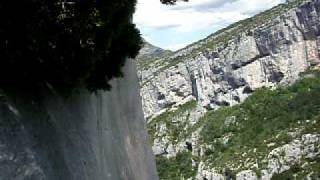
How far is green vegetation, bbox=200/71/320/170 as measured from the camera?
448 ft

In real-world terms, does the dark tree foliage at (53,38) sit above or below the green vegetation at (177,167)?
above

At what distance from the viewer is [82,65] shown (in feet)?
18.6

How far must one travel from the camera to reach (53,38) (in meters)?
5.20

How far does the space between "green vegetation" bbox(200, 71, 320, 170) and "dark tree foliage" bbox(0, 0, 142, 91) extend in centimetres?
12241

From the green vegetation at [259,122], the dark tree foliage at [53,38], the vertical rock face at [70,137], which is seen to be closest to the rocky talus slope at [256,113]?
the green vegetation at [259,122]

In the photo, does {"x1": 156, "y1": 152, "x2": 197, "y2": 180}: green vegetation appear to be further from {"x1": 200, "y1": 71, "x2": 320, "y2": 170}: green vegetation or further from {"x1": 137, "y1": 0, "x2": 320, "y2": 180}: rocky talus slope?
{"x1": 200, "y1": 71, "x2": 320, "y2": 170}: green vegetation

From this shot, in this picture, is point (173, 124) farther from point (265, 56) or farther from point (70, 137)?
point (70, 137)

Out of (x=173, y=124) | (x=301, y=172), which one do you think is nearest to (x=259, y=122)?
(x=173, y=124)

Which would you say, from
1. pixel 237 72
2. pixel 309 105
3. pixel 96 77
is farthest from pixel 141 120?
pixel 237 72

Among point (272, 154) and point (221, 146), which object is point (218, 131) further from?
point (272, 154)

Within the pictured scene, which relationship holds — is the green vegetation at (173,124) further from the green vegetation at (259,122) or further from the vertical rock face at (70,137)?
the vertical rock face at (70,137)

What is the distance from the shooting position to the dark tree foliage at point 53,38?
16.8 ft

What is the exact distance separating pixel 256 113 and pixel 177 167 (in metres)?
26.5

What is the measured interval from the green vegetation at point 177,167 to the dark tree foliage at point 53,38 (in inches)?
5856
